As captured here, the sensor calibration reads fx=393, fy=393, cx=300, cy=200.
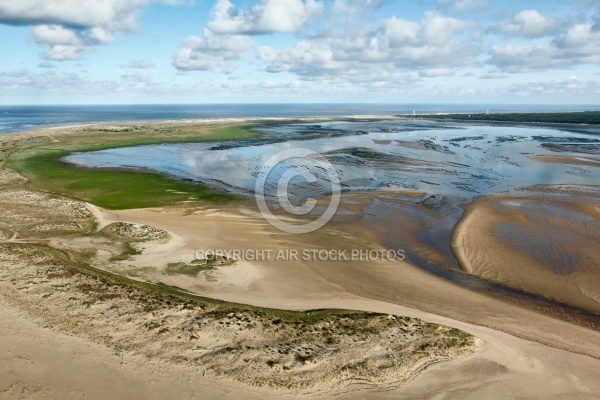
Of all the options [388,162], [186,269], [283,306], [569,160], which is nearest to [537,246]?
[283,306]

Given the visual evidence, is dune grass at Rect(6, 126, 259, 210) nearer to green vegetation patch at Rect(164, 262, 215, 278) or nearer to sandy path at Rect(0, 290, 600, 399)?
green vegetation patch at Rect(164, 262, 215, 278)

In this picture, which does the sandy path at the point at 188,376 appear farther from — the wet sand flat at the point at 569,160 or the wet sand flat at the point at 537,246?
the wet sand flat at the point at 569,160

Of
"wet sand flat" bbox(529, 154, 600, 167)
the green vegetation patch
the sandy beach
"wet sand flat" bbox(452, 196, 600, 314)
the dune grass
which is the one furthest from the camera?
"wet sand flat" bbox(529, 154, 600, 167)

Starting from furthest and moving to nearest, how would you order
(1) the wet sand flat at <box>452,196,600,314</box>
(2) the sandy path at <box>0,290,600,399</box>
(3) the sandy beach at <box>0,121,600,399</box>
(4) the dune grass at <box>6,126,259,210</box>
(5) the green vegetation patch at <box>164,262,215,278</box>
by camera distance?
(4) the dune grass at <box>6,126,259,210</box>
(1) the wet sand flat at <box>452,196,600,314</box>
(5) the green vegetation patch at <box>164,262,215,278</box>
(3) the sandy beach at <box>0,121,600,399</box>
(2) the sandy path at <box>0,290,600,399</box>

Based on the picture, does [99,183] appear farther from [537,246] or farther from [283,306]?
[537,246]

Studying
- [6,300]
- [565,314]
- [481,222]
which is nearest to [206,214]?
[6,300]

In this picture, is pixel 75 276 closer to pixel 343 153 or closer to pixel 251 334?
pixel 251 334

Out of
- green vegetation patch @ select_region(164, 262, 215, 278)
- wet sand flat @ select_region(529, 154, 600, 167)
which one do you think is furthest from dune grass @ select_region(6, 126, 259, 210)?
wet sand flat @ select_region(529, 154, 600, 167)

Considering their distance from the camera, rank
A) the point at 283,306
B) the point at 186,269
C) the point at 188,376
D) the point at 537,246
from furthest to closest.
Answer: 1. the point at 537,246
2. the point at 186,269
3. the point at 283,306
4. the point at 188,376

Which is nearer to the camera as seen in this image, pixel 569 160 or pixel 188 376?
pixel 188 376

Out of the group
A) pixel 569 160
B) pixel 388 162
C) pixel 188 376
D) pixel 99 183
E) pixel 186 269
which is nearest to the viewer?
pixel 188 376

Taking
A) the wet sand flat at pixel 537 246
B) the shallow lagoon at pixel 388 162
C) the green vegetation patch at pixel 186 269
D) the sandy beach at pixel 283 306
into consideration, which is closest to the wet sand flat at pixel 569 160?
the shallow lagoon at pixel 388 162

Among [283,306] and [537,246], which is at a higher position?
[537,246]
